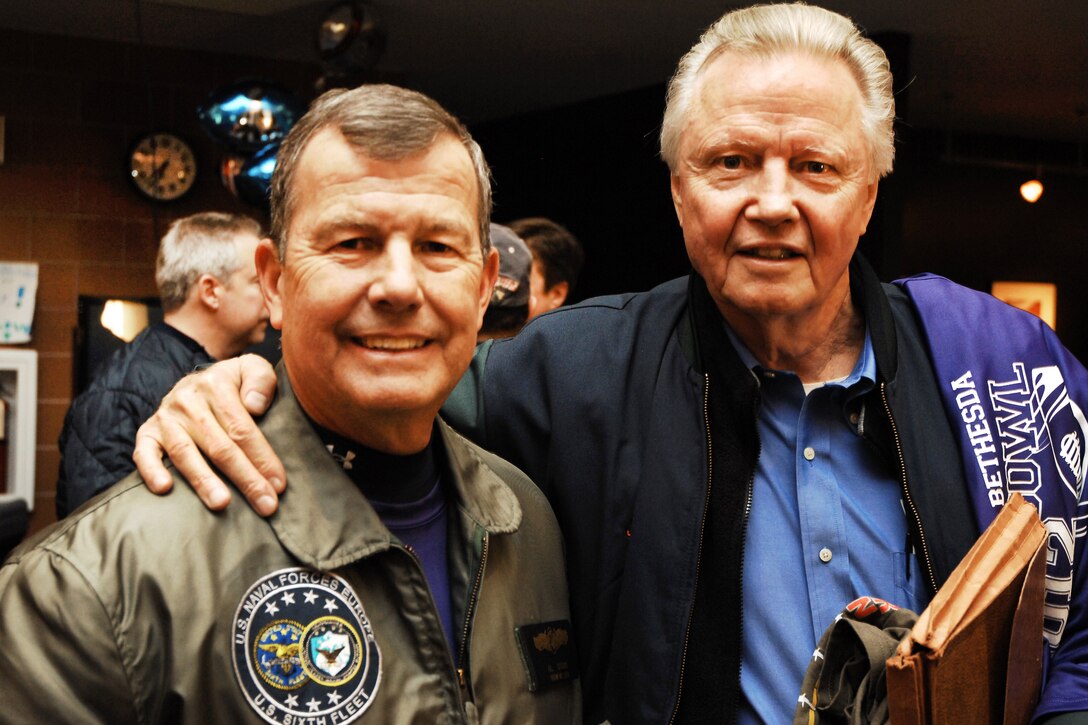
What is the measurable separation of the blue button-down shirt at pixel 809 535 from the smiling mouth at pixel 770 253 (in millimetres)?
171

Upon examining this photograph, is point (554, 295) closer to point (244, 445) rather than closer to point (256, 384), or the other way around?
point (256, 384)

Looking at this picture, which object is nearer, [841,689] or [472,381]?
[841,689]

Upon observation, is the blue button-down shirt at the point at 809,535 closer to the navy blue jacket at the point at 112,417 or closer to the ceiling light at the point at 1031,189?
the navy blue jacket at the point at 112,417

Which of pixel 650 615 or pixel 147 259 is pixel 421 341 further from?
pixel 147 259

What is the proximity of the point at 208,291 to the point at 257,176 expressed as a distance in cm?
124

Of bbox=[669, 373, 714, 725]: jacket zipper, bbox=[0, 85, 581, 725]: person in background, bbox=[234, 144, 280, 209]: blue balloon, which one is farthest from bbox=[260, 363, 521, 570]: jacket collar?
bbox=[234, 144, 280, 209]: blue balloon

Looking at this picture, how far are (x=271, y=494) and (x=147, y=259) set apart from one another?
215 inches

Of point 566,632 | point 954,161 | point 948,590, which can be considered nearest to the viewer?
point 948,590

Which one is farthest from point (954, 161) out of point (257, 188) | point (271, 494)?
point (271, 494)

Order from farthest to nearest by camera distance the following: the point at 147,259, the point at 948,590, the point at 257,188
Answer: the point at 147,259
the point at 257,188
the point at 948,590

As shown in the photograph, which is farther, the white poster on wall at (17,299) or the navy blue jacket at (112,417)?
the white poster on wall at (17,299)

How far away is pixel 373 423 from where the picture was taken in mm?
1367

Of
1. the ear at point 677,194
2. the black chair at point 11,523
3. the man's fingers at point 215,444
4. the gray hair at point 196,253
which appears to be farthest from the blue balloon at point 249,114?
the man's fingers at point 215,444

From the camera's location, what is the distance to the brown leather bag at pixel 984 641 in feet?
3.91
